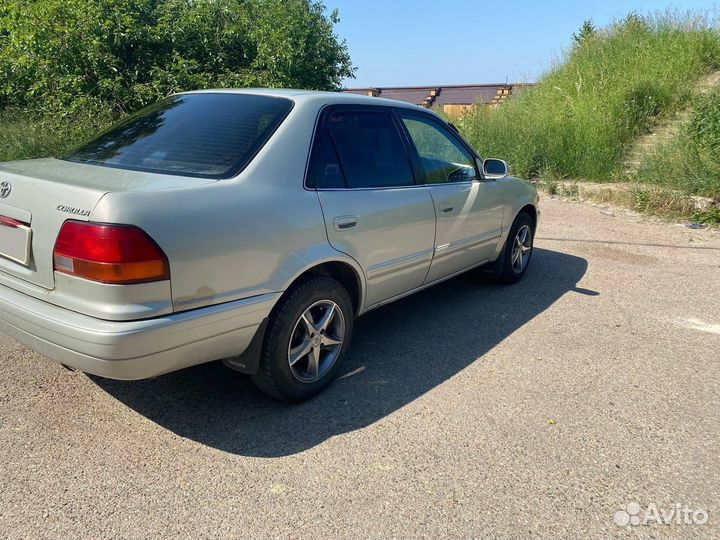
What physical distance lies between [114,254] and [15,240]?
0.74m

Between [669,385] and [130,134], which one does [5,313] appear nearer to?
[130,134]

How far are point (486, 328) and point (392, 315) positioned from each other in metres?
0.76

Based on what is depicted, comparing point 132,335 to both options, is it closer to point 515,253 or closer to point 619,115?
point 515,253

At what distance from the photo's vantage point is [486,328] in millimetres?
4340

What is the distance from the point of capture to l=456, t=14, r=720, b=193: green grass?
34.3 ft

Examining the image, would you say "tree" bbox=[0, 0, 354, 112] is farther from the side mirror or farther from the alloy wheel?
the alloy wheel

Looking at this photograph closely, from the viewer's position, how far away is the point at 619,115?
1080 cm

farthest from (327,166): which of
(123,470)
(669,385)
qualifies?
(669,385)

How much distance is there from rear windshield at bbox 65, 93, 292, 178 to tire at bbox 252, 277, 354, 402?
75cm

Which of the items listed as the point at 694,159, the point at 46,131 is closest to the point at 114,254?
the point at 46,131

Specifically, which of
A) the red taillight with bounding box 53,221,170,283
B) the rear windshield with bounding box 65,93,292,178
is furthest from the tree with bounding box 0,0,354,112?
the red taillight with bounding box 53,221,170,283

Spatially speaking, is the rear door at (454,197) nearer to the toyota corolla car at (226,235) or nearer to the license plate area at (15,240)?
the toyota corolla car at (226,235)

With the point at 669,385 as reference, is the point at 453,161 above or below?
above

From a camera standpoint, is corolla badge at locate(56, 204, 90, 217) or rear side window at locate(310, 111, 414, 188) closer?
corolla badge at locate(56, 204, 90, 217)
